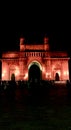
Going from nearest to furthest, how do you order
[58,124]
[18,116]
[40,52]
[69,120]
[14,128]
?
[14,128] → [58,124] → [69,120] → [18,116] → [40,52]

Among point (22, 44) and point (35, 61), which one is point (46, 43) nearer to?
point (35, 61)

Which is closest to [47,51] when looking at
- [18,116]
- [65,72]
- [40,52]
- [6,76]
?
[40,52]

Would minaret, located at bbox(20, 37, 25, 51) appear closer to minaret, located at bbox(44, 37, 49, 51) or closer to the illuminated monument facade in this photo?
the illuminated monument facade

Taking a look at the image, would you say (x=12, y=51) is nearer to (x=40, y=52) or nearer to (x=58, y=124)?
(x=40, y=52)

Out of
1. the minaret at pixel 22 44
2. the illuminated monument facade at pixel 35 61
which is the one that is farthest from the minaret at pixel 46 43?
the minaret at pixel 22 44

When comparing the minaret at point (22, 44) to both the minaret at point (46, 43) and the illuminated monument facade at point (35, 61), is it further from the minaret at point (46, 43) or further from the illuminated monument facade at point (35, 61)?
the minaret at point (46, 43)

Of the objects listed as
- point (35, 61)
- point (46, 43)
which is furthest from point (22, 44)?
point (46, 43)

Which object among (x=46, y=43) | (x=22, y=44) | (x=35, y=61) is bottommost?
(x=35, y=61)

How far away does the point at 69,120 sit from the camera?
808 cm

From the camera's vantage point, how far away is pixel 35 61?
47250mm

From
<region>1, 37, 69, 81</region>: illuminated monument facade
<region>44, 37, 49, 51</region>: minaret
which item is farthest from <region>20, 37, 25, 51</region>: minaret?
<region>44, 37, 49, 51</region>: minaret

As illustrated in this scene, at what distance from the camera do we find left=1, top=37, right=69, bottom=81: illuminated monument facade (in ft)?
154

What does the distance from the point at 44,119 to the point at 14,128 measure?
163 centimetres

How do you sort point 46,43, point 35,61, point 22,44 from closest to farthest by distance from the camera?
point 35,61 < point 22,44 < point 46,43
